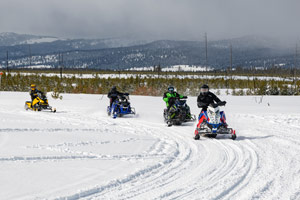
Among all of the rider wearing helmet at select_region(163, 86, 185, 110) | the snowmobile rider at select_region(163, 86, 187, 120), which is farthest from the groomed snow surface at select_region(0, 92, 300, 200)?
the rider wearing helmet at select_region(163, 86, 185, 110)

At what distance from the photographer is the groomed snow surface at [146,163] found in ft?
16.4

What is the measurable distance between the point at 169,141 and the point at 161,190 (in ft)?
14.7

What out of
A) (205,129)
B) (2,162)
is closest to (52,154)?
(2,162)

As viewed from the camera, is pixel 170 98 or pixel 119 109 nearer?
pixel 170 98

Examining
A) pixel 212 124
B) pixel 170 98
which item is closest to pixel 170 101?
pixel 170 98

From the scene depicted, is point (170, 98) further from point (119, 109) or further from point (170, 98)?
point (119, 109)

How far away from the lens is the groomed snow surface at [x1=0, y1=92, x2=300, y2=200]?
16.4ft

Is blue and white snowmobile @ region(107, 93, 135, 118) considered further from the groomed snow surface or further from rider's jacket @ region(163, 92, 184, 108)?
the groomed snow surface

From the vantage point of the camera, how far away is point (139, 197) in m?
4.78

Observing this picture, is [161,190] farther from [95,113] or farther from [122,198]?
[95,113]

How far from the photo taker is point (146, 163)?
22.0 ft

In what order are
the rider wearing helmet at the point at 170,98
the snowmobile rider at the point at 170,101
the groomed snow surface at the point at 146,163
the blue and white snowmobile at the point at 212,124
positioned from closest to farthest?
1. the groomed snow surface at the point at 146,163
2. the blue and white snowmobile at the point at 212,124
3. the snowmobile rider at the point at 170,101
4. the rider wearing helmet at the point at 170,98

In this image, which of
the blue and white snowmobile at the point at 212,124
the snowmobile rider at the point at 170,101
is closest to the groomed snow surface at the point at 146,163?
the blue and white snowmobile at the point at 212,124

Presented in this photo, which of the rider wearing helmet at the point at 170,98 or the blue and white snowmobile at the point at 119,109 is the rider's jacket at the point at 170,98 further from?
the blue and white snowmobile at the point at 119,109
